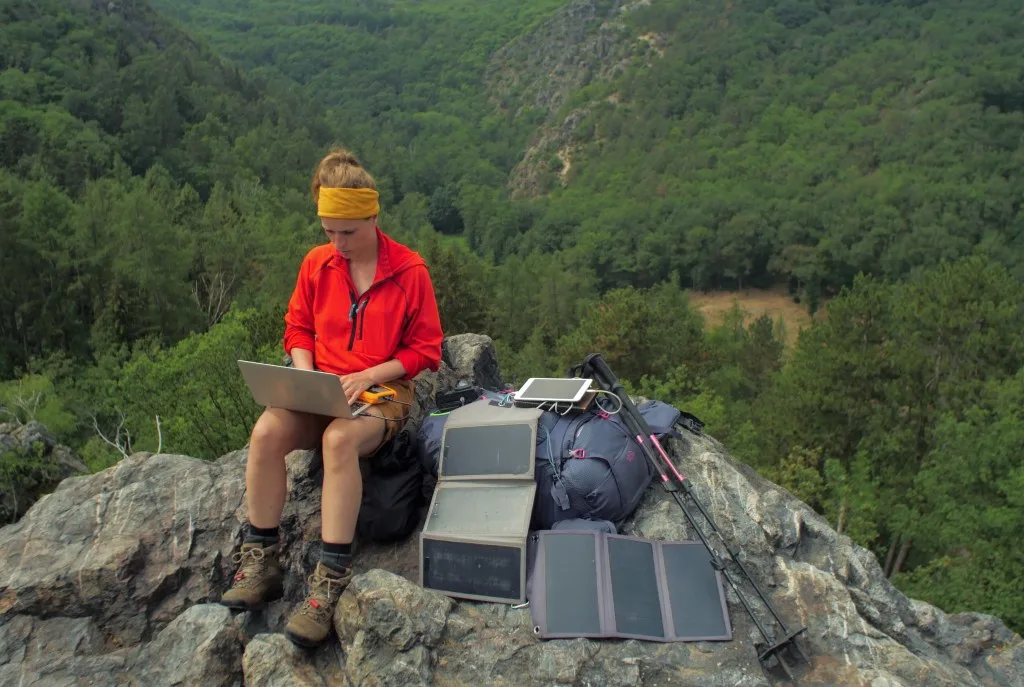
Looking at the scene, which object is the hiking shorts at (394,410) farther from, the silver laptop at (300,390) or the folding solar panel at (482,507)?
the folding solar panel at (482,507)

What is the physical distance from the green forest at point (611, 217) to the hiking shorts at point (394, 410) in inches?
378

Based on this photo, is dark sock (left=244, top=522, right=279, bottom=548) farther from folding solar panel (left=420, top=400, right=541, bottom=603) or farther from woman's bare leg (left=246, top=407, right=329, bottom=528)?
folding solar panel (left=420, top=400, right=541, bottom=603)

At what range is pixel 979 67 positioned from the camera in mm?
99812

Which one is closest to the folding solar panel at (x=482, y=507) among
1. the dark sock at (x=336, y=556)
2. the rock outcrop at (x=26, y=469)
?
the dark sock at (x=336, y=556)

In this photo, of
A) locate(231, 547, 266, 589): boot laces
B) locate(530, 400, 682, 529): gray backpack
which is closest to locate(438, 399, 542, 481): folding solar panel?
locate(530, 400, 682, 529): gray backpack

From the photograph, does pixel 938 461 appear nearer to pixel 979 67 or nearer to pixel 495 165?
pixel 979 67

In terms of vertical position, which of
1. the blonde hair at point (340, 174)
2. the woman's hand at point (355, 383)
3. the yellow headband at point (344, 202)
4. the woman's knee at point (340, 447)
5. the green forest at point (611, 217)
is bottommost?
the green forest at point (611, 217)

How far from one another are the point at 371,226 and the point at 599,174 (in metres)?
116

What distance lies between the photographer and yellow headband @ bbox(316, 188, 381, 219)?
464 centimetres

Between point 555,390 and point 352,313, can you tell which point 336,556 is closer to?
point 352,313

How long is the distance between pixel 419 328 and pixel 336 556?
60.5 inches

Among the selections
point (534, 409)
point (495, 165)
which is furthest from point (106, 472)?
point (495, 165)

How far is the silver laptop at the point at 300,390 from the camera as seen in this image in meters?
4.39

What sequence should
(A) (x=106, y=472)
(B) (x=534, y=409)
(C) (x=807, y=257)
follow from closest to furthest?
(B) (x=534, y=409), (A) (x=106, y=472), (C) (x=807, y=257)
